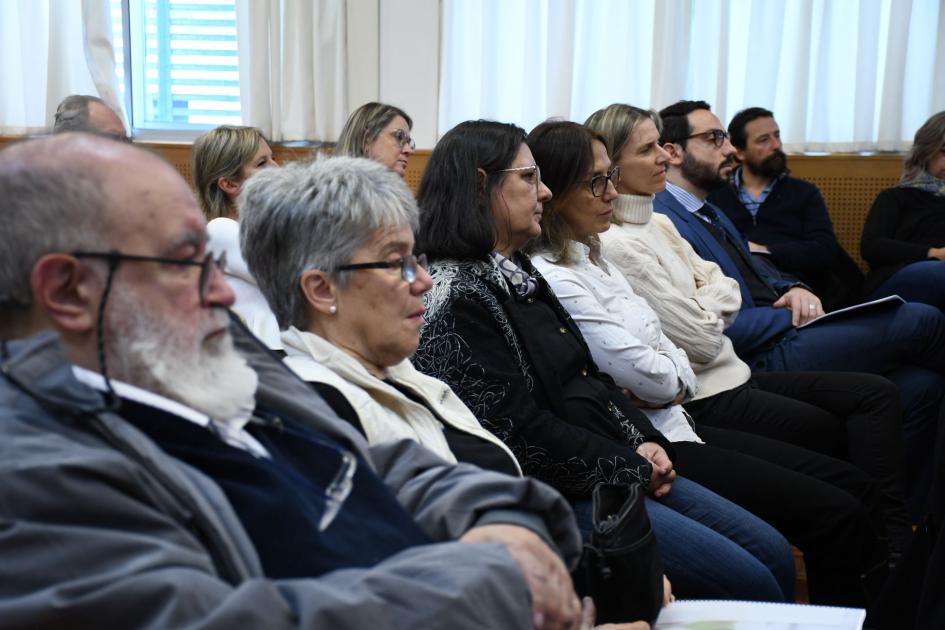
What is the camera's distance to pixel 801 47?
18.1 ft

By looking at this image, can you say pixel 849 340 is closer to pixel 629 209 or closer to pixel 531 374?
pixel 629 209

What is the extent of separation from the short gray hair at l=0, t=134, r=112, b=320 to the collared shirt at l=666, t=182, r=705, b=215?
318cm

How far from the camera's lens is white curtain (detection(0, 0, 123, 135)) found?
217 inches

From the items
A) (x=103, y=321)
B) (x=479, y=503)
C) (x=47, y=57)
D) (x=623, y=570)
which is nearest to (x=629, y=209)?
(x=623, y=570)

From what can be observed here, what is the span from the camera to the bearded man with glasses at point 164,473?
3.28 ft

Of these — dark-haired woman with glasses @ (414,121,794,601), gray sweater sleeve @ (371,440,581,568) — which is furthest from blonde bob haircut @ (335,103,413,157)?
gray sweater sleeve @ (371,440,581,568)

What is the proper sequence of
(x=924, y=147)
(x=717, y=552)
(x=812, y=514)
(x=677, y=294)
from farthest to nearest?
(x=924, y=147), (x=677, y=294), (x=812, y=514), (x=717, y=552)

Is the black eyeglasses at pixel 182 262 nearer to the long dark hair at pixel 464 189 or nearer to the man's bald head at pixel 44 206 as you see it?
the man's bald head at pixel 44 206

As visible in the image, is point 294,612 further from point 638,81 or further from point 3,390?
point 638,81

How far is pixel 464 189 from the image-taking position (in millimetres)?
2486

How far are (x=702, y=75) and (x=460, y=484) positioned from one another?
460 cm

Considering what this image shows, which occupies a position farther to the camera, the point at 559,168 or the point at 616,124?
the point at 616,124

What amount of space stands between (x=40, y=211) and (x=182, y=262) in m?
0.16

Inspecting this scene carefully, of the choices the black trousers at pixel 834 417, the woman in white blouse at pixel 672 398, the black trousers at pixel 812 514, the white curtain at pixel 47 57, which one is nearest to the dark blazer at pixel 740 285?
the black trousers at pixel 834 417
